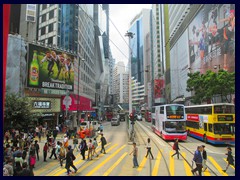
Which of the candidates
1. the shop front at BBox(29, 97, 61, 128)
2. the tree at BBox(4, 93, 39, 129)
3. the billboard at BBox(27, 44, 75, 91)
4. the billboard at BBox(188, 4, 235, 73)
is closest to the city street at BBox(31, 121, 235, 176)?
the tree at BBox(4, 93, 39, 129)

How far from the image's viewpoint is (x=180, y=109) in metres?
24.8

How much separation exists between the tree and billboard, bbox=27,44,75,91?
15.9 meters

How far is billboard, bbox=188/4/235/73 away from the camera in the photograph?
35081 mm

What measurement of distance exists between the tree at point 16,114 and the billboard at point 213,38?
27214mm

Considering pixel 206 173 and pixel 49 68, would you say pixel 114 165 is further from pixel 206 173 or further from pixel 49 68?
pixel 49 68

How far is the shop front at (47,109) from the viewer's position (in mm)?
35219

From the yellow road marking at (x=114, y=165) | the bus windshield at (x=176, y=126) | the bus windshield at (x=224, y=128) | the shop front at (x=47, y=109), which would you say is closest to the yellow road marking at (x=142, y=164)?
the yellow road marking at (x=114, y=165)

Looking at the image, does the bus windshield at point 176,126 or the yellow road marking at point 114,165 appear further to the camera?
the bus windshield at point 176,126

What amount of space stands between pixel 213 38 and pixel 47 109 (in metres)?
28.5

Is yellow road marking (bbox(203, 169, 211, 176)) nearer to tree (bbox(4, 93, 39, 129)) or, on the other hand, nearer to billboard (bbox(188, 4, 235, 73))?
tree (bbox(4, 93, 39, 129))

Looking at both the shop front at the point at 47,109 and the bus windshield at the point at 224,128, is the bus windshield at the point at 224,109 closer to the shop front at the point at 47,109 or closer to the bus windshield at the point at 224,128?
the bus windshield at the point at 224,128

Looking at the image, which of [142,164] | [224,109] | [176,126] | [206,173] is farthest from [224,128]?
[142,164]

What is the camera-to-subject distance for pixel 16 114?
1830 cm

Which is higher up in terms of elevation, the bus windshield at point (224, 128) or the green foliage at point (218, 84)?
the green foliage at point (218, 84)
